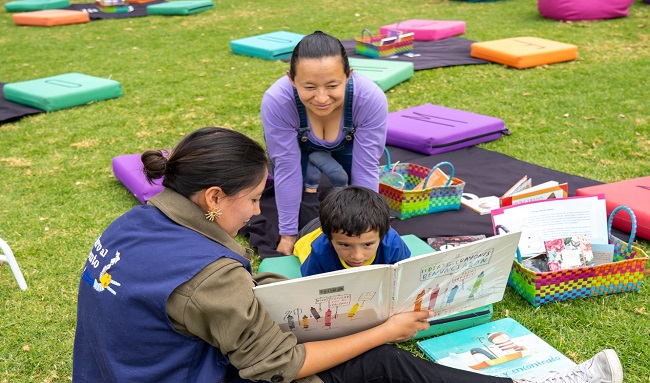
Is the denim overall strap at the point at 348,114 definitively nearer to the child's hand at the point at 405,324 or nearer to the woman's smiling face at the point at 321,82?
the woman's smiling face at the point at 321,82

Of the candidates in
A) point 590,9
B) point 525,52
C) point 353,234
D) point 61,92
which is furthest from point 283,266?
point 590,9

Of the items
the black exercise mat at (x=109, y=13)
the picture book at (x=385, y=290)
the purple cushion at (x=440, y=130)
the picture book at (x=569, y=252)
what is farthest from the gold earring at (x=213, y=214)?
the black exercise mat at (x=109, y=13)

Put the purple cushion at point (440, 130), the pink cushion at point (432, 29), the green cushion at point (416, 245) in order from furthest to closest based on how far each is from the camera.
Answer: the pink cushion at point (432, 29) → the purple cushion at point (440, 130) → the green cushion at point (416, 245)

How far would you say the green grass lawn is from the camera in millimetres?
2936

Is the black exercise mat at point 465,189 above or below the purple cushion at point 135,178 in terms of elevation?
below

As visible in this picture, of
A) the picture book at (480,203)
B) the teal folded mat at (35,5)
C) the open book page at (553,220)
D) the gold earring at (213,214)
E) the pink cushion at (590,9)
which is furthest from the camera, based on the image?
the teal folded mat at (35,5)

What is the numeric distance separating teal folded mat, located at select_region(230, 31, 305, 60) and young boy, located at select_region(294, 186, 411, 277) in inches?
224

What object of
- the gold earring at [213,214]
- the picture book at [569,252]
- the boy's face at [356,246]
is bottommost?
the picture book at [569,252]

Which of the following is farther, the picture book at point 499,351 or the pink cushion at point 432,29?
the pink cushion at point 432,29

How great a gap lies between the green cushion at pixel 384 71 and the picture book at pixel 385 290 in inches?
163

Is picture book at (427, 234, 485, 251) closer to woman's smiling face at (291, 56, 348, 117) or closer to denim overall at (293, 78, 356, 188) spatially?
denim overall at (293, 78, 356, 188)

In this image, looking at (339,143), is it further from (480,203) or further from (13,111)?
(13,111)

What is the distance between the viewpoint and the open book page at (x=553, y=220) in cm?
325

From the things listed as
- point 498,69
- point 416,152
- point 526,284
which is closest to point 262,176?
point 526,284
